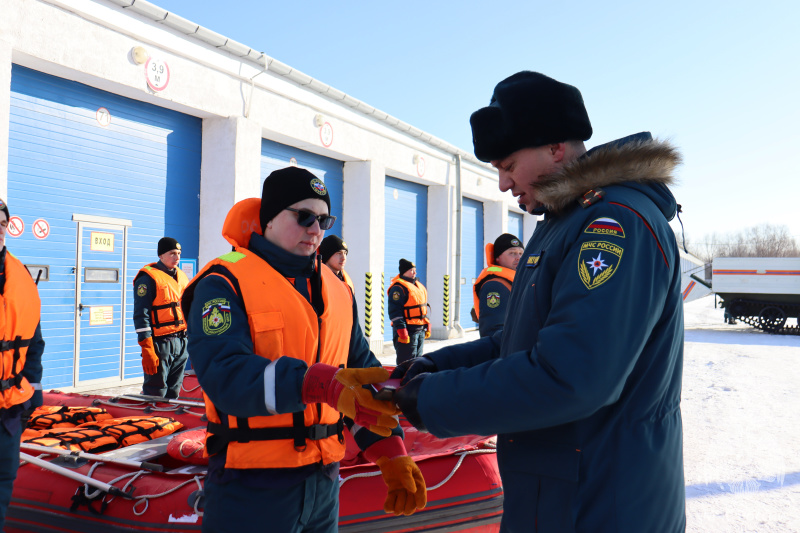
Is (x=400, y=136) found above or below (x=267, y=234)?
above

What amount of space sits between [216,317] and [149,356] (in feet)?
17.9

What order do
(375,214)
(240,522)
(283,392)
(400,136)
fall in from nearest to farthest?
(283,392) → (240,522) → (375,214) → (400,136)

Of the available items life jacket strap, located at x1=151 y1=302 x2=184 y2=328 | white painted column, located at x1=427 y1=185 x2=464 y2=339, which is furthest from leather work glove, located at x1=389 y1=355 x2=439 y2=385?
white painted column, located at x1=427 y1=185 x2=464 y2=339

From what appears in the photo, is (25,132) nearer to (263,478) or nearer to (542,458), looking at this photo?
(263,478)

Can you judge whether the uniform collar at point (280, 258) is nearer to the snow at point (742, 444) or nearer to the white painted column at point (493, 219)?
the snow at point (742, 444)

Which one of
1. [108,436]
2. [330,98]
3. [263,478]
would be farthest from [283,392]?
[330,98]

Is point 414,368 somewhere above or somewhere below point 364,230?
below

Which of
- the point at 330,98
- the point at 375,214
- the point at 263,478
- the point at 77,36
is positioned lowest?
the point at 263,478

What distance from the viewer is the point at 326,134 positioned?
13.0 m

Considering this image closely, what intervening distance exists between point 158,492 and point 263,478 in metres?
1.66

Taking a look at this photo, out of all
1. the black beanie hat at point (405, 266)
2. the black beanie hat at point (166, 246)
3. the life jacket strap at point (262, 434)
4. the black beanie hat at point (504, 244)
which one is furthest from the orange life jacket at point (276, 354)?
the black beanie hat at point (405, 266)

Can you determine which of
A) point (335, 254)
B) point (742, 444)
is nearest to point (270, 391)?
point (335, 254)

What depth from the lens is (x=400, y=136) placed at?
16000 millimetres

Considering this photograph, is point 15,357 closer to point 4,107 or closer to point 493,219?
point 4,107
